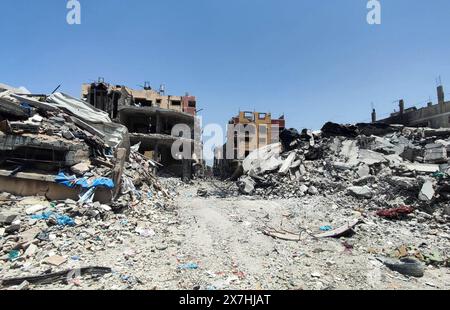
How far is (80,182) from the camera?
6805 mm

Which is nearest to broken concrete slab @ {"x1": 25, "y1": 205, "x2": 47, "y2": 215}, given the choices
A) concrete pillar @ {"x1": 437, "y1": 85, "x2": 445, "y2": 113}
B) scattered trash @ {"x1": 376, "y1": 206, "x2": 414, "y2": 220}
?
scattered trash @ {"x1": 376, "y1": 206, "x2": 414, "y2": 220}

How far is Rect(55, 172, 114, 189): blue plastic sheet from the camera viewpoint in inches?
266

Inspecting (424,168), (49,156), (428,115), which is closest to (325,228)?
(424,168)

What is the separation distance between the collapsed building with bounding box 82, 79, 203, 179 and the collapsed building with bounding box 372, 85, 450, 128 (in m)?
17.1

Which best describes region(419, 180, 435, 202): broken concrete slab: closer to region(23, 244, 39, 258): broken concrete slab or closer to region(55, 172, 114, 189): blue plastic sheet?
region(55, 172, 114, 189): blue plastic sheet

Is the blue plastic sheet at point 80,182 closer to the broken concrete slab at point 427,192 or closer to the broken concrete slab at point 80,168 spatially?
the broken concrete slab at point 80,168

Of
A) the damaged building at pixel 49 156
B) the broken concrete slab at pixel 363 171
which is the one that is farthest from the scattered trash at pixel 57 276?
the broken concrete slab at pixel 363 171

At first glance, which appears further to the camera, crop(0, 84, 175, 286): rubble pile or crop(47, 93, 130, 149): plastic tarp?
crop(47, 93, 130, 149): plastic tarp

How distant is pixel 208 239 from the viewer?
587 cm

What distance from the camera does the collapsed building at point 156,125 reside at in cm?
2080

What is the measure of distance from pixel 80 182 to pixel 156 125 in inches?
601

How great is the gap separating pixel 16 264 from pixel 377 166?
37.6 feet

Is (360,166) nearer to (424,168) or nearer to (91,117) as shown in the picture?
(424,168)

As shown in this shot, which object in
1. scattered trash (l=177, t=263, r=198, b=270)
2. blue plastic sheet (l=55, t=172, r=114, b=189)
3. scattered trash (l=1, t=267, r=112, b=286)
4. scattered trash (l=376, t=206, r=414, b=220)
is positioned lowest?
scattered trash (l=177, t=263, r=198, b=270)
